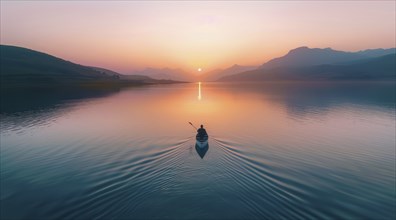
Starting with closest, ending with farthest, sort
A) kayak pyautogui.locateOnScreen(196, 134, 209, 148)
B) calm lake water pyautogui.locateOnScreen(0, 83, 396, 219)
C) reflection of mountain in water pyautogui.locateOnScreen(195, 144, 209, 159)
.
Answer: calm lake water pyautogui.locateOnScreen(0, 83, 396, 219)
reflection of mountain in water pyautogui.locateOnScreen(195, 144, 209, 159)
kayak pyautogui.locateOnScreen(196, 134, 209, 148)

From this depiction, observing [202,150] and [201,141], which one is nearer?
[202,150]

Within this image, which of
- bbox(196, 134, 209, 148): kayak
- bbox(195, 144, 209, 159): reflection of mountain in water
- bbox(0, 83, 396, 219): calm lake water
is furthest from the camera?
bbox(196, 134, 209, 148): kayak

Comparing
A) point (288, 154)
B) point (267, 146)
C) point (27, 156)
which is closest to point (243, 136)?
point (267, 146)

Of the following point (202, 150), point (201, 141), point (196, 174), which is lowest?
point (196, 174)

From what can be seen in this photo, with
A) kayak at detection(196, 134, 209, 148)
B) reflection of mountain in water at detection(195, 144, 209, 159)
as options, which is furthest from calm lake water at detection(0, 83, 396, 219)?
kayak at detection(196, 134, 209, 148)

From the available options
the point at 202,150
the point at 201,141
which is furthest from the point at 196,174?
the point at 201,141

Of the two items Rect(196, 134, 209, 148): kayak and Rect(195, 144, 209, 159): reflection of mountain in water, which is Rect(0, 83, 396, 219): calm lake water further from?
Rect(196, 134, 209, 148): kayak

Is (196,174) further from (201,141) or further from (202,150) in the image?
(201,141)

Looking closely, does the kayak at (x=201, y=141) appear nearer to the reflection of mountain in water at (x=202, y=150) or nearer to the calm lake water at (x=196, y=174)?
the reflection of mountain in water at (x=202, y=150)

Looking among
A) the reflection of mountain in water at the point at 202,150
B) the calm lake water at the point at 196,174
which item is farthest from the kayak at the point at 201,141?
the calm lake water at the point at 196,174

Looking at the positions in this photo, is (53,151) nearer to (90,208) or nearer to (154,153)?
(154,153)

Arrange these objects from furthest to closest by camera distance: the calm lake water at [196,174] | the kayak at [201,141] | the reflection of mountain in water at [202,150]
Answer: the kayak at [201,141]
the reflection of mountain in water at [202,150]
the calm lake water at [196,174]

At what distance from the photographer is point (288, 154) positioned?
31734 millimetres

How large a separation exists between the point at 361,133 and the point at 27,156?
193ft
